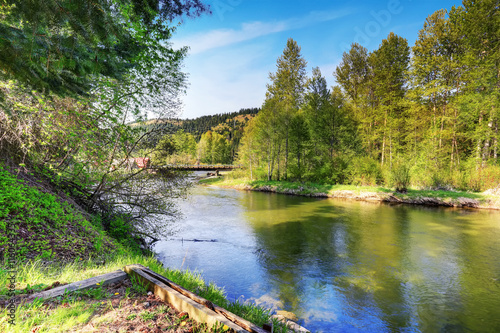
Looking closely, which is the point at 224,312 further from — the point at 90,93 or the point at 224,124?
the point at 224,124

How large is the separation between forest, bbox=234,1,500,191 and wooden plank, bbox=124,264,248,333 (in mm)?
25411

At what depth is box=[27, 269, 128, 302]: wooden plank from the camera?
9.45 ft

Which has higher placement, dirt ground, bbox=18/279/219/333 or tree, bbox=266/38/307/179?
tree, bbox=266/38/307/179

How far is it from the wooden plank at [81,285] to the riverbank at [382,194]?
23882 millimetres

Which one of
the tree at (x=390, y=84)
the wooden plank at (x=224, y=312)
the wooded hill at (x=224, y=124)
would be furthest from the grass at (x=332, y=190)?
the wooded hill at (x=224, y=124)

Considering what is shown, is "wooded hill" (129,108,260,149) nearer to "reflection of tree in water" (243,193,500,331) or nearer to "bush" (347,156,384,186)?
"bush" (347,156,384,186)

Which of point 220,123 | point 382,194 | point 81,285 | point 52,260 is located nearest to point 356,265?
point 81,285

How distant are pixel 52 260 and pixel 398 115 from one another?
112 ft

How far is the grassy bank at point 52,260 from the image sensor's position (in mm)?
2557

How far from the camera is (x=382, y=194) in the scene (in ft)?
76.5

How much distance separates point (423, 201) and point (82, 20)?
25.1m

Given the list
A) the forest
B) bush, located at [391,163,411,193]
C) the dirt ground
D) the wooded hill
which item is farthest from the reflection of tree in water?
the wooded hill

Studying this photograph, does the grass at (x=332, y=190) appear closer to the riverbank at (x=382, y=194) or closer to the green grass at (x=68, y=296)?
the riverbank at (x=382, y=194)

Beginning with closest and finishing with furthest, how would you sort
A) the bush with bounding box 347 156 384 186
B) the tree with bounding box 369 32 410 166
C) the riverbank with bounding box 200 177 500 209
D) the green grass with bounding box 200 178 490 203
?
the riverbank with bounding box 200 177 500 209, the green grass with bounding box 200 178 490 203, the bush with bounding box 347 156 384 186, the tree with bounding box 369 32 410 166
